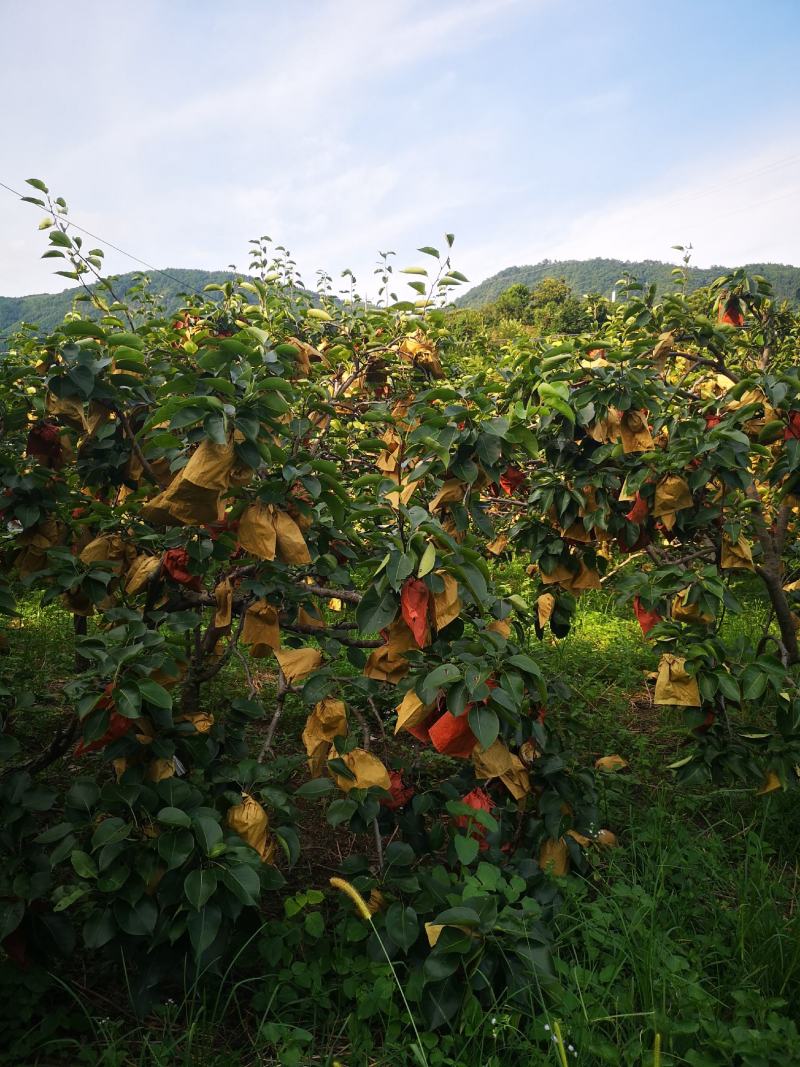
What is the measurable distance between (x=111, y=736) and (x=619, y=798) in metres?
1.49

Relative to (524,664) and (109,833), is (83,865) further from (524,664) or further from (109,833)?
(524,664)

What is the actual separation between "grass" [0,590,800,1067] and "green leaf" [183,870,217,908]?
0.81 feet

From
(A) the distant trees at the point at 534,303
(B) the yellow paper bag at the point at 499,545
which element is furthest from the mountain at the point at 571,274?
(B) the yellow paper bag at the point at 499,545

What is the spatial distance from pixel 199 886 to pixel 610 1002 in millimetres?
774

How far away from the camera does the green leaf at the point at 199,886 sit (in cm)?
106

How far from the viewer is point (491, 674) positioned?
1149mm

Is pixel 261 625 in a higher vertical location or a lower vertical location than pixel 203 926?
higher

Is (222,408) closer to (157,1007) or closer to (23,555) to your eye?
(23,555)

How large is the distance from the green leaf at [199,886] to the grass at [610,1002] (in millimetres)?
246

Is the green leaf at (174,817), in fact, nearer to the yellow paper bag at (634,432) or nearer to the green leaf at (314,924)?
the green leaf at (314,924)

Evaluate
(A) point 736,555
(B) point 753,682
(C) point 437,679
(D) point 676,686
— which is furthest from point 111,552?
(A) point 736,555

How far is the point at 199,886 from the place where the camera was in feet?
3.53

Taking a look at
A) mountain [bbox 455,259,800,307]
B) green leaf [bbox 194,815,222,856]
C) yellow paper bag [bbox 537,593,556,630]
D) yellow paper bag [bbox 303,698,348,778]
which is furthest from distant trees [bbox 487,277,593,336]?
green leaf [bbox 194,815,222,856]

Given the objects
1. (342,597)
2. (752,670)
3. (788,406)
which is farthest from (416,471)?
(788,406)
